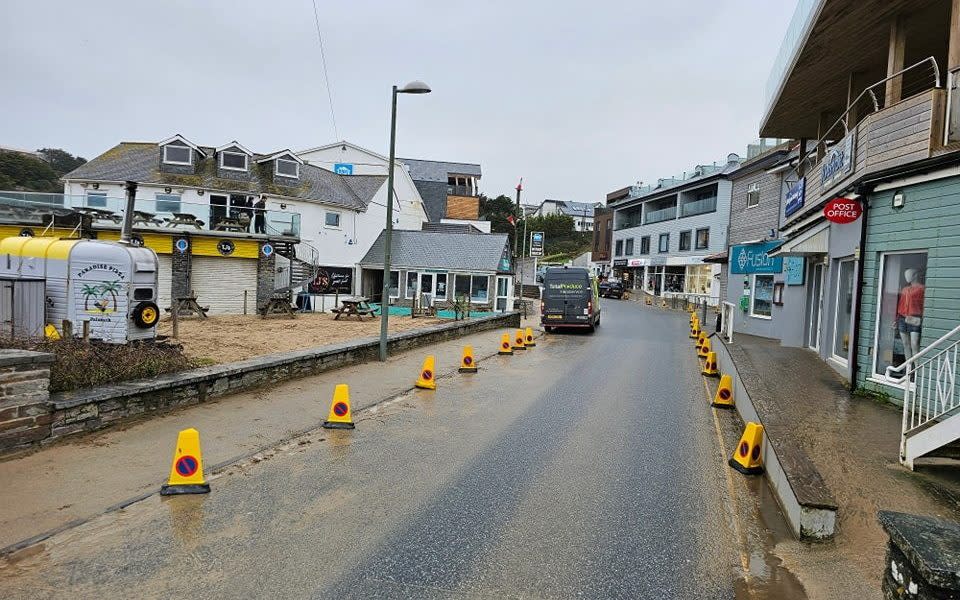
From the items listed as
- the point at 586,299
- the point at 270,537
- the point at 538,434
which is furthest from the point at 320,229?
the point at 270,537

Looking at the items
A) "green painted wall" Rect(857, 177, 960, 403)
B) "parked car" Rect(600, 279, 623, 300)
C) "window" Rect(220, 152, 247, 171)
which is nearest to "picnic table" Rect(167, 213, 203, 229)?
"window" Rect(220, 152, 247, 171)

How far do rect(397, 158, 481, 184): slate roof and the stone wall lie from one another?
52.3 metres

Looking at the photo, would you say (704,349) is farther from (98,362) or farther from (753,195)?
(98,362)

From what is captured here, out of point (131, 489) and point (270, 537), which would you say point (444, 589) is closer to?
point (270, 537)

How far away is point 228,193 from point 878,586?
32111 mm

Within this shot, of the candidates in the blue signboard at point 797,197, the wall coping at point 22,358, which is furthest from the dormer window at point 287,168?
the wall coping at point 22,358

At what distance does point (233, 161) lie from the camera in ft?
106

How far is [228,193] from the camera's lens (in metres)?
30.7

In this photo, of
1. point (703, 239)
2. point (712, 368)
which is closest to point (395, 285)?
point (712, 368)

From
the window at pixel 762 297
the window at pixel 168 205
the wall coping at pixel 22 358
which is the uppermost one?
the window at pixel 168 205

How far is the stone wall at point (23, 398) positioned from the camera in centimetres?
Answer: 561

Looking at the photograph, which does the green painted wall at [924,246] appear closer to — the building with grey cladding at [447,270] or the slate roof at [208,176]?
the building with grey cladding at [447,270]

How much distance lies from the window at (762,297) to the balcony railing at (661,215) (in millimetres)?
35196

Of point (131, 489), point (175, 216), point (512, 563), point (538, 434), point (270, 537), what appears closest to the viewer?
point (512, 563)
